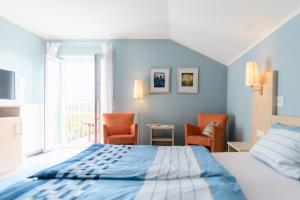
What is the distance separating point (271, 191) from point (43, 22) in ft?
13.8

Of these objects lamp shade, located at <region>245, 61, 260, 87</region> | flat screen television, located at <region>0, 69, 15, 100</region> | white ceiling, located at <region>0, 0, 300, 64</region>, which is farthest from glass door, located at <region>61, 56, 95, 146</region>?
lamp shade, located at <region>245, 61, 260, 87</region>

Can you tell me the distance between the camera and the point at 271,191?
1.27m

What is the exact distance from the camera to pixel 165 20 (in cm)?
405

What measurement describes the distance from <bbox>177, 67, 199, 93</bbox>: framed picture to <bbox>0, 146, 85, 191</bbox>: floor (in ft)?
8.64

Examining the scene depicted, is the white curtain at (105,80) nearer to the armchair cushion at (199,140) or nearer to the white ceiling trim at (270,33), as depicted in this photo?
the armchair cushion at (199,140)

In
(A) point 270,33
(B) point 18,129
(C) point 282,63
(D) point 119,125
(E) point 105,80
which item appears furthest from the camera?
(E) point 105,80

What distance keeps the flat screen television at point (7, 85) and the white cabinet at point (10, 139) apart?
0.28 m

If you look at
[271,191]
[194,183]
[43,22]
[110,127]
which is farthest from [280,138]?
[43,22]

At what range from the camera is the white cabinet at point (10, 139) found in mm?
3090

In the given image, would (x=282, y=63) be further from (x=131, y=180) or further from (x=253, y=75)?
(x=131, y=180)

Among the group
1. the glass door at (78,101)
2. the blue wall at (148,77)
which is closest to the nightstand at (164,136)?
the blue wall at (148,77)

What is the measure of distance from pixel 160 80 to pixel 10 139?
3.01m

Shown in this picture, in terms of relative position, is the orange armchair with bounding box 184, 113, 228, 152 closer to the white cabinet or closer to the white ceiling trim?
the white ceiling trim

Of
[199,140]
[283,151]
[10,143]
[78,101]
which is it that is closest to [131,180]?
[283,151]
